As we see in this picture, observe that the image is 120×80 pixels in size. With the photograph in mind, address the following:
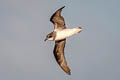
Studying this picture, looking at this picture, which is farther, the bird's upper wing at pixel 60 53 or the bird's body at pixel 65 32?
the bird's upper wing at pixel 60 53

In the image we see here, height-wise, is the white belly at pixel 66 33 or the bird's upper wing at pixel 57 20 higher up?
the bird's upper wing at pixel 57 20

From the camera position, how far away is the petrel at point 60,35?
126 ft

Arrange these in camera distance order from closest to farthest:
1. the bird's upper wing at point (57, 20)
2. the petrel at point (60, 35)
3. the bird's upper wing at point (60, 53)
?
the petrel at point (60, 35), the bird's upper wing at point (57, 20), the bird's upper wing at point (60, 53)

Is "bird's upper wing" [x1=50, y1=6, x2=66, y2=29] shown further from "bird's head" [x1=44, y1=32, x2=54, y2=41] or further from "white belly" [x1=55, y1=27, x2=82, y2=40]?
"bird's head" [x1=44, y1=32, x2=54, y2=41]

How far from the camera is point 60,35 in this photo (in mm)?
39188

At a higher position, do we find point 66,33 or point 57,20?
point 57,20

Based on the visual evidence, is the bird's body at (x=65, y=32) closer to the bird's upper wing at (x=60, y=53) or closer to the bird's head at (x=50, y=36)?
the bird's head at (x=50, y=36)

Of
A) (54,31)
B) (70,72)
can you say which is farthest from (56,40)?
(70,72)

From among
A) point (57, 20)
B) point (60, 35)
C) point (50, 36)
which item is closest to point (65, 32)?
point (60, 35)

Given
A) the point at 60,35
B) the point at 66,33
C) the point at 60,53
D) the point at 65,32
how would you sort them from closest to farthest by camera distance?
1. the point at 66,33
2. the point at 65,32
3. the point at 60,35
4. the point at 60,53

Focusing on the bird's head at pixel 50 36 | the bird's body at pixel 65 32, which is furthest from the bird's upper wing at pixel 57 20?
the bird's head at pixel 50 36

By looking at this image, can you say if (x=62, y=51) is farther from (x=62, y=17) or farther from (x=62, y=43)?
(x=62, y=17)

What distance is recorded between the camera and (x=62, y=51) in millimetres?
41875

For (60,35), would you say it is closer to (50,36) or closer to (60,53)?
(50,36)
